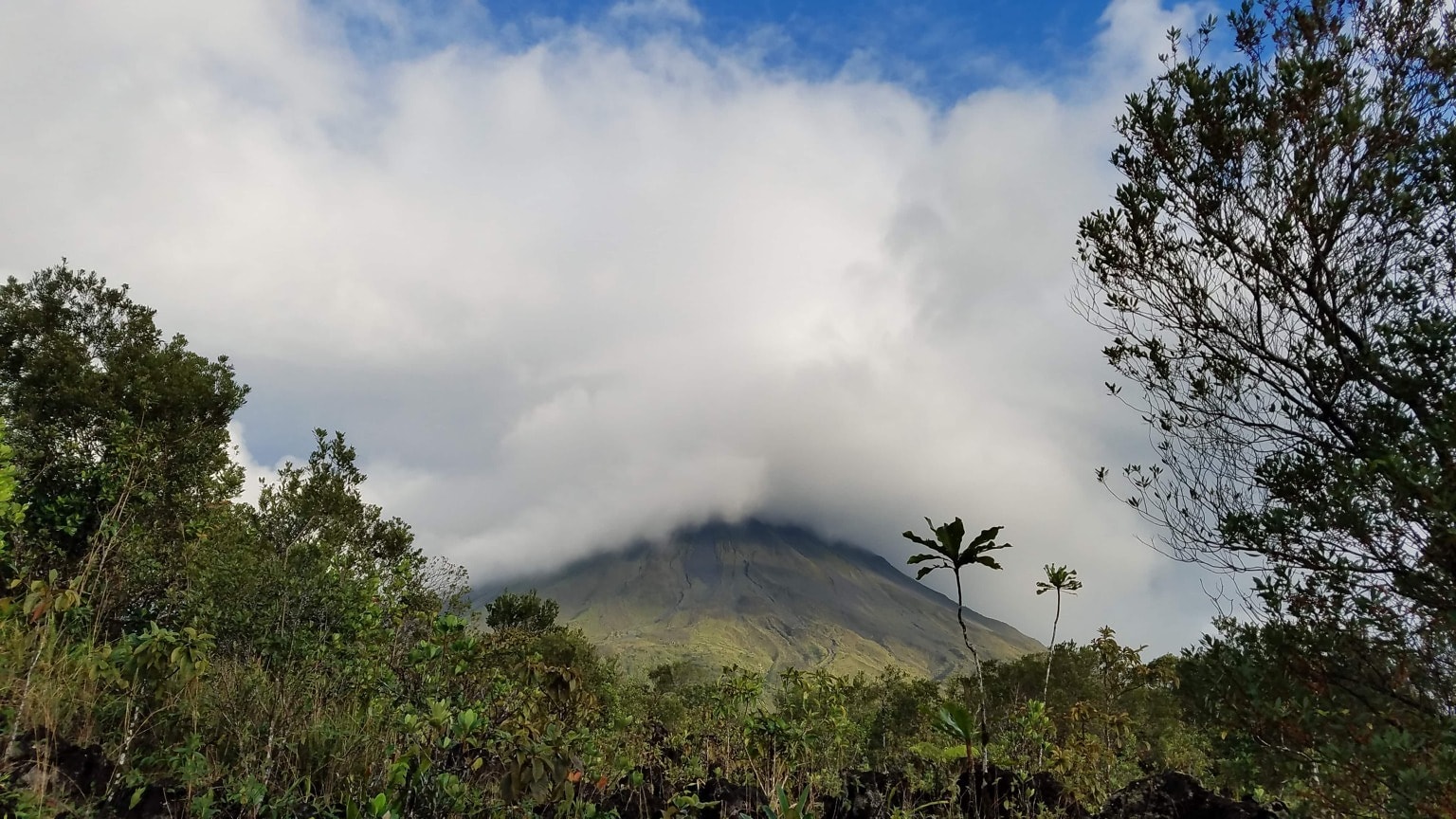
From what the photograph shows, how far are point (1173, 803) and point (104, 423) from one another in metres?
22.0

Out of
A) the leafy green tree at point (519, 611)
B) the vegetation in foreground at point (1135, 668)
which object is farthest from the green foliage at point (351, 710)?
the leafy green tree at point (519, 611)

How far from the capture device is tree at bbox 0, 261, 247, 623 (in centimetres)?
1086

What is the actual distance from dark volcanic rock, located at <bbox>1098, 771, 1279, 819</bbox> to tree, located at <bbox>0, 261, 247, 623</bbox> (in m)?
11.8

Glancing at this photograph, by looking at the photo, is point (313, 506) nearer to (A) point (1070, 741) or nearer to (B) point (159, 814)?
(B) point (159, 814)

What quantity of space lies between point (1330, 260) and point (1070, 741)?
563cm

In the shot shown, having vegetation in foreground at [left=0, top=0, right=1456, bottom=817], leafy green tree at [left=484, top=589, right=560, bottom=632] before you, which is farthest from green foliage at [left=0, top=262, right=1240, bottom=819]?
leafy green tree at [left=484, top=589, right=560, bottom=632]

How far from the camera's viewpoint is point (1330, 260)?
6410 mm

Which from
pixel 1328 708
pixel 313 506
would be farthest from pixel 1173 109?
pixel 313 506

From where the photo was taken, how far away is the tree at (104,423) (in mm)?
10859

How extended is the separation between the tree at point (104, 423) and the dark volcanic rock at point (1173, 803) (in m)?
11.8

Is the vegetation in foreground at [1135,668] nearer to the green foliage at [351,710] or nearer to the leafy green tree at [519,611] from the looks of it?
the green foliage at [351,710]

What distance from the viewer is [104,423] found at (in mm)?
16984

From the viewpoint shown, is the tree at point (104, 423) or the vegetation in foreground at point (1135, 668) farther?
the tree at point (104, 423)

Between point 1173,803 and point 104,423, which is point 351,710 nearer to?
point 1173,803
